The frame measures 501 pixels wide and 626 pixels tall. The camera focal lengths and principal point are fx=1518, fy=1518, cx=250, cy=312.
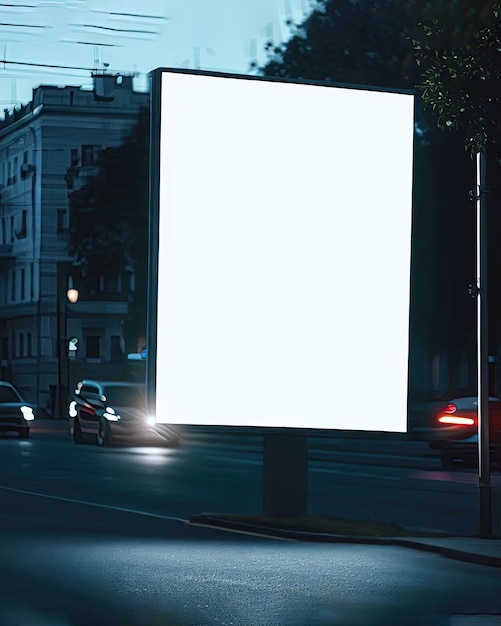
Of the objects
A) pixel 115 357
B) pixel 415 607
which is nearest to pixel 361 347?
pixel 415 607

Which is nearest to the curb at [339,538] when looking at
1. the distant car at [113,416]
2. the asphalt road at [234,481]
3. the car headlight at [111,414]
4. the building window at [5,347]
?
the asphalt road at [234,481]

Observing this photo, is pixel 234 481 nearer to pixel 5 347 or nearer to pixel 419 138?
pixel 419 138

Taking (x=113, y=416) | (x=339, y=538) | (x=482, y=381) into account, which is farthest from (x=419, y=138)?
(x=339, y=538)

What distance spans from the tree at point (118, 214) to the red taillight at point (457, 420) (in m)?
32.0

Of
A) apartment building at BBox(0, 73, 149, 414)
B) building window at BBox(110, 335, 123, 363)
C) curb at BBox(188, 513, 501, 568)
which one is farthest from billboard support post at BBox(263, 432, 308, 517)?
building window at BBox(110, 335, 123, 363)

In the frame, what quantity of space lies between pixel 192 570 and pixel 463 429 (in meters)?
18.2

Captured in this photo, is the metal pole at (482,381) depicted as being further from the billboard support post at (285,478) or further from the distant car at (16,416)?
the distant car at (16,416)

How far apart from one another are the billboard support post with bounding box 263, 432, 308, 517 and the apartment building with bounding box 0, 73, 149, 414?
213 feet

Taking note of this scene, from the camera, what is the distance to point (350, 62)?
45844mm

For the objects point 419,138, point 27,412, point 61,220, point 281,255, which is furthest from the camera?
point 61,220

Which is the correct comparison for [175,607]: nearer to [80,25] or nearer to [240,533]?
[240,533]

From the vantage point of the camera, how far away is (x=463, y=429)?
31.6 m

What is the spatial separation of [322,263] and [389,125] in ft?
6.57

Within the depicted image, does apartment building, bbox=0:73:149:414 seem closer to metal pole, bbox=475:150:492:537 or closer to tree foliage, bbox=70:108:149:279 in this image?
tree foliage, bbox=70:108:149:279
